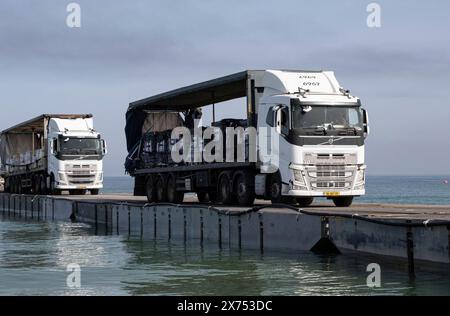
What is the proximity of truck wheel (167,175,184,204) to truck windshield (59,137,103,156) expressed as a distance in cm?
1293

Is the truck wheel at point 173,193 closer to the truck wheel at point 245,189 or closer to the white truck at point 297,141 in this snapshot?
the white truck at point 297,141

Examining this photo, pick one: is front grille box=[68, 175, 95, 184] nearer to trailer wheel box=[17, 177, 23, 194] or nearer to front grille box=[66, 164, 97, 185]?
front grille box=[66, 164, 97, 185]

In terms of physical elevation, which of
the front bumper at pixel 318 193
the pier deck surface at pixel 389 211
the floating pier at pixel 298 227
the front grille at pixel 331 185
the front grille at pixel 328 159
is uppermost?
the front grille at pixel 328 159

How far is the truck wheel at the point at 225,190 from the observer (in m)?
27.0

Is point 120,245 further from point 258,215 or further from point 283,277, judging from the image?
point 283,277

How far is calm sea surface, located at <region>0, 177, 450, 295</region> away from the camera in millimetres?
15898

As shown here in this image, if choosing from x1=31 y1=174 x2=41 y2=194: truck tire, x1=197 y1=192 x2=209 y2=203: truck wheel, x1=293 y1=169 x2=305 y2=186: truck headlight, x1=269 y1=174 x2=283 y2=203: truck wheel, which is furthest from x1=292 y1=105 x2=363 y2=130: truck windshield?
x1=31 y1=174 x2=41 y2=194: truck tire

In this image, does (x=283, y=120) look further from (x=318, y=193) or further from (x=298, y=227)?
(x=298, y=227)

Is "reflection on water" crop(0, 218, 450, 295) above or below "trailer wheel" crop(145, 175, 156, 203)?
below

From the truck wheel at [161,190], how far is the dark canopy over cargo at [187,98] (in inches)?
100

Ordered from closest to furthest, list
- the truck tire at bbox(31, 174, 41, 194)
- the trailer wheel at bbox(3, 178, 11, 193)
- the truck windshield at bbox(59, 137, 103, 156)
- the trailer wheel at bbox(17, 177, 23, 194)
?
the truck windshield at bbox(59, 137, 103, 156) < the truck tire at bbox(31, 174, 41, 194) < the trailer wheel at bbox(17, 177, 23, 194) < the trailer wheel at bbox(3, 178, 11, 193)

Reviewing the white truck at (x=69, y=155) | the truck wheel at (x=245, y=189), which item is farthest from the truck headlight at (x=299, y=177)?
the white truck at (x=69, y=155)

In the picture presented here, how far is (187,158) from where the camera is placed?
29.2 meters
